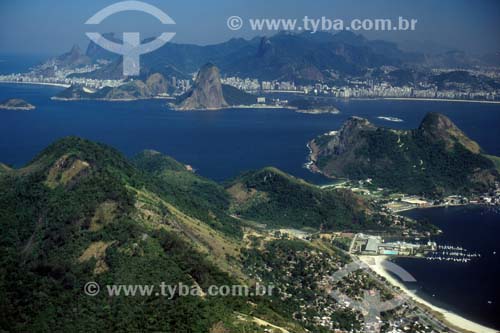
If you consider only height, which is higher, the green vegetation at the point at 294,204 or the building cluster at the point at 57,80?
the building cluster at the point at 57,80

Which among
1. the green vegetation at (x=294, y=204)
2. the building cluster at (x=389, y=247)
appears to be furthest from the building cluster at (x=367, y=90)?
the building cluster at (x=389, y=247)

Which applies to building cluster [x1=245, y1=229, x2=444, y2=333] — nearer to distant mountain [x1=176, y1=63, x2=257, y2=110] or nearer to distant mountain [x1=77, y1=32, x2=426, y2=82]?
distant mountain [x1=176, y1=63, x2=257, y2=110]

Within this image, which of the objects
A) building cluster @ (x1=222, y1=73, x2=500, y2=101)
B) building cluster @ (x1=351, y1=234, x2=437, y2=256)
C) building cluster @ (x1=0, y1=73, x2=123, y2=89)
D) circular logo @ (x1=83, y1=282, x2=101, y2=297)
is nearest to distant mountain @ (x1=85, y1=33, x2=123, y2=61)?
building cluster @ (x1=0, y1=73, x2=123, y2=89)

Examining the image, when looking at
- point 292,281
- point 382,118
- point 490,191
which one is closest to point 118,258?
point 292,281

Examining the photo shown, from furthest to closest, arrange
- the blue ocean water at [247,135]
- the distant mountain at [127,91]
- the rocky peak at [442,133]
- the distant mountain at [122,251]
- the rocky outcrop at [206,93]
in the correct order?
the distant mountain at [127,91] → the rocky outcrop at [206,93] → the rocky peak at [442,133] → the blue ocean water at [247,135] → the distant mountain at [122,251]

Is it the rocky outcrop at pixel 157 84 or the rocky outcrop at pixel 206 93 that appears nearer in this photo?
the rocky outcrop at pixel 206 93

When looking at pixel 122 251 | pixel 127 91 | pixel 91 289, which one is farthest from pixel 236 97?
pixel 91 289

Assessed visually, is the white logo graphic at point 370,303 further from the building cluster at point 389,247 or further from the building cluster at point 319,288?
the building cluster at point 389,247
